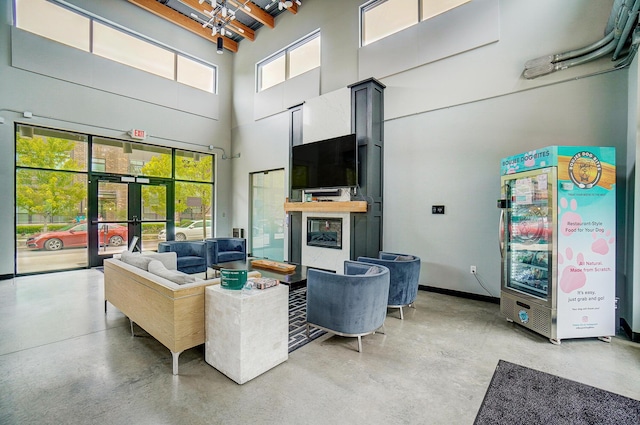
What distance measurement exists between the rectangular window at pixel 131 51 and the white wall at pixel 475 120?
14.9ft

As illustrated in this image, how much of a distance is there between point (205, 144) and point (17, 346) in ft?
20.5

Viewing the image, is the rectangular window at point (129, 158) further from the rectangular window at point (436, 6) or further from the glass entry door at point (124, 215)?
the rectangular window at point (436, 6)

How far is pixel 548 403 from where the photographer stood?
2.01 m

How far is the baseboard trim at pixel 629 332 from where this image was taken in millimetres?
2912

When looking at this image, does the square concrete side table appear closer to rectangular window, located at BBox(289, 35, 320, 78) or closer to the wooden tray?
the wooden tray

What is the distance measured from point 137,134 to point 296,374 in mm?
6786

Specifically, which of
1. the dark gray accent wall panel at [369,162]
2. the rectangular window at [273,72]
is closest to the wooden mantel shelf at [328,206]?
the dark gray accent wall panel at [369,162]

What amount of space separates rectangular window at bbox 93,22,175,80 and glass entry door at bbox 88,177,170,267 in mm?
2781

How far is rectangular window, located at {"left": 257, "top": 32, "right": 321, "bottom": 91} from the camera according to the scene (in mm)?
6562

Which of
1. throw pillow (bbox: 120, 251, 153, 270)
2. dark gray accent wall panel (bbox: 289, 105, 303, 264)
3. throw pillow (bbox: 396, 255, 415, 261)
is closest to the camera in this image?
throw pillow (bbox: 120, 251, 153, 270)

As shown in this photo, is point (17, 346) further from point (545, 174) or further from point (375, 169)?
point (545, 174)

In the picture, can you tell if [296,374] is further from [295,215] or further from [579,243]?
[295,215]

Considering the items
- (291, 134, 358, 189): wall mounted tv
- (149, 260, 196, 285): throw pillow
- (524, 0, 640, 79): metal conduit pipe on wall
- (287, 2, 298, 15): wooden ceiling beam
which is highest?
(287, 2, 298, 15): wooden ceiling beam

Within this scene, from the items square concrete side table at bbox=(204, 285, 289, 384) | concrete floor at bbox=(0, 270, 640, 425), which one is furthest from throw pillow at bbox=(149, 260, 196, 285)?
concrete floor at bbox=(0, 270, 640, 425)
